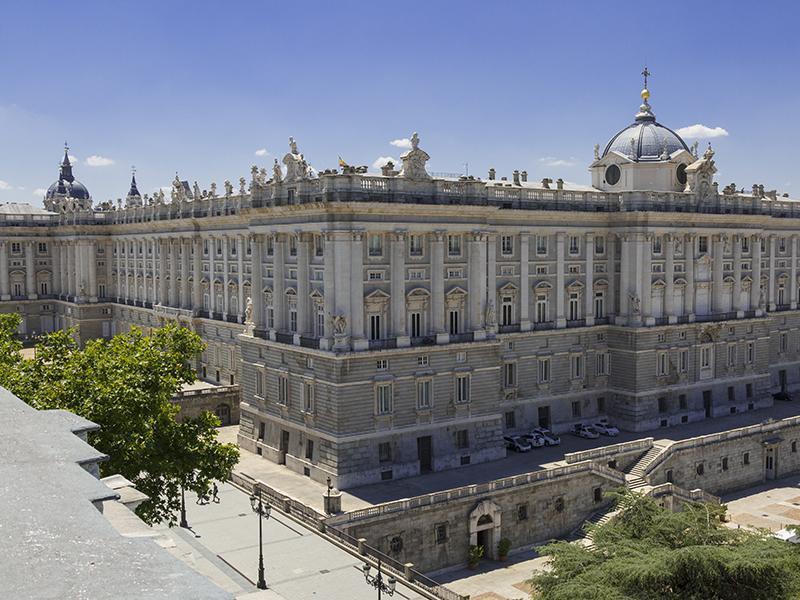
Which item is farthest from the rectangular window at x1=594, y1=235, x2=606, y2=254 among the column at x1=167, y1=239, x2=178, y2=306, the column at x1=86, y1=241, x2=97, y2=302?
the column at x1=86, y1=241, x2=97, y2=302

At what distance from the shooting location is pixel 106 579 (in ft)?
21.7

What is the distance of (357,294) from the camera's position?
53719 millimetres

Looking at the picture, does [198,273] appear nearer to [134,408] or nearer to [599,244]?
[599,244]

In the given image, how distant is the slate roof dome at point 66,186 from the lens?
13450cm

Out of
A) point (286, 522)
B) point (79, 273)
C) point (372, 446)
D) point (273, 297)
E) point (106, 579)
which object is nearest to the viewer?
point (106, 579)

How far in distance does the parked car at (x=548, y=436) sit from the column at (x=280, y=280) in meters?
21.8

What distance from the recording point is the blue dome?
73625 mm

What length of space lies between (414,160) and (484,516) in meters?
23.8

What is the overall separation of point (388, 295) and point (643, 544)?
81.8 feet

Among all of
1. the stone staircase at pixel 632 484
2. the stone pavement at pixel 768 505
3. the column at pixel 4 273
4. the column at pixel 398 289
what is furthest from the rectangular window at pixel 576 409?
the column at pixel 4 273

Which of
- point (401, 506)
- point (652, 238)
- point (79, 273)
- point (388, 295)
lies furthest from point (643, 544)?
point (79, 273)

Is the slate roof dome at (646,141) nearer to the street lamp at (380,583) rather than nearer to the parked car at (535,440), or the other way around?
the parked car at (535,440)

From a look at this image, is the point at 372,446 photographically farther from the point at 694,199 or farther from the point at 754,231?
the point at 754,231

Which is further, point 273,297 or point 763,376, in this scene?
point 763,376
